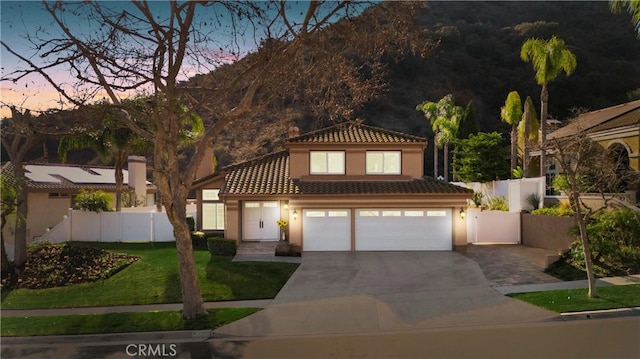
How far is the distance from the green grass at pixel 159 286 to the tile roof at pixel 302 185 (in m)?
4.04

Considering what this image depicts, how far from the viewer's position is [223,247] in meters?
19.3

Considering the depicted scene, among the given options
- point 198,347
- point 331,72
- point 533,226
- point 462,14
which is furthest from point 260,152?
point 462,14

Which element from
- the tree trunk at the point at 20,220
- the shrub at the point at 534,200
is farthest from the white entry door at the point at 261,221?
the shrub at the point at 534,200

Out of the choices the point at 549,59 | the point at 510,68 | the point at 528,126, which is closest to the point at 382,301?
the point at 549,59

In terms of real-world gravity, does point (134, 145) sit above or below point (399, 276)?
above

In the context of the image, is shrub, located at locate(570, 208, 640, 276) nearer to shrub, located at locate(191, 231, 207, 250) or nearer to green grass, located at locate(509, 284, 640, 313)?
green grass, located at locate(509, 284, 640, 313)

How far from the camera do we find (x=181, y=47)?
37.7 feet

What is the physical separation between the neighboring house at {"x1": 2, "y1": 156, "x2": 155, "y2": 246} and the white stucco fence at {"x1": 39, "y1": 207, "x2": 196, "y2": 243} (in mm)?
3255

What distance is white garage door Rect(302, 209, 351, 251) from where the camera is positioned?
2025 centimetres

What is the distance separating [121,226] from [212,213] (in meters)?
4.98

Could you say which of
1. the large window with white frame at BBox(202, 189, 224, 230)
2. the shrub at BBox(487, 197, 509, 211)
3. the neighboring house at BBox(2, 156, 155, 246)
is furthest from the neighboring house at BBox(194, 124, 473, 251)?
the neighboring house at BBox(2, 156, 155, 246)

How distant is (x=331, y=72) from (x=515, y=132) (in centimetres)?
2378

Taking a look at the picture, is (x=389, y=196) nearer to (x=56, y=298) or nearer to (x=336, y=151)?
(x=336, y=151)

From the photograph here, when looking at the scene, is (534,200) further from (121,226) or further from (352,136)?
(121,226)
